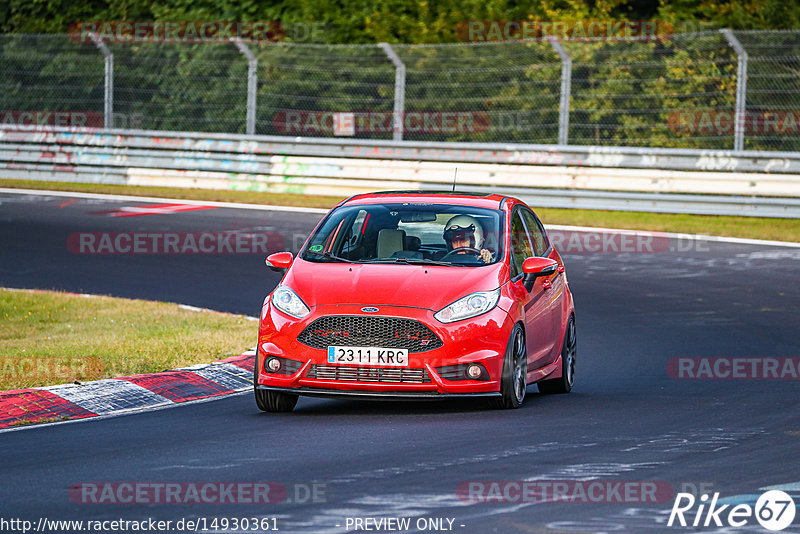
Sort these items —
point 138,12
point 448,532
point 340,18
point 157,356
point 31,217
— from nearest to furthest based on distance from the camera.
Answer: point 448,532 → point 157,356 → point 31,217 → point 340,18 → point 138,12

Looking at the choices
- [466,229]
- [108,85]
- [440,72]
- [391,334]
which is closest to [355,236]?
[466,229]

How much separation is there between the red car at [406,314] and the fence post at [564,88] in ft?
43.7

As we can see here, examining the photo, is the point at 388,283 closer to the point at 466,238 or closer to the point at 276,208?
the point at 466,238

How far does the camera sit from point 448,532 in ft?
20.0

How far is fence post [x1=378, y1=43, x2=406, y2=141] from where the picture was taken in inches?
975

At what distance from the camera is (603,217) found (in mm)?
23516

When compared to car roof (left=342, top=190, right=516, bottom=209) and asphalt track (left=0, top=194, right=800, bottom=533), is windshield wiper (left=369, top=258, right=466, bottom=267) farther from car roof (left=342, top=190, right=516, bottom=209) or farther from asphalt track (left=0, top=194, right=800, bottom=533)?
asphalt track (left=0, top=194, right=800, bottom=533)

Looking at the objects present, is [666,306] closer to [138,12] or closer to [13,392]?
[13,392]

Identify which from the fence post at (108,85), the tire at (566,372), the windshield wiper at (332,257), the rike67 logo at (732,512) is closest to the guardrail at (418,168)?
the fence post at (108,85)

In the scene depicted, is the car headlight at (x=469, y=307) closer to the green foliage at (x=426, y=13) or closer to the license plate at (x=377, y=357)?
the license plate at (x=377, y=357)

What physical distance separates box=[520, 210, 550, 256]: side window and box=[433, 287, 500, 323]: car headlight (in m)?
1.62

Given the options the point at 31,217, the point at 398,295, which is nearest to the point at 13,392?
the point at 398,295

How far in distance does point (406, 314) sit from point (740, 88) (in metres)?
14.2

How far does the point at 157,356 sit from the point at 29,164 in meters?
18.0
